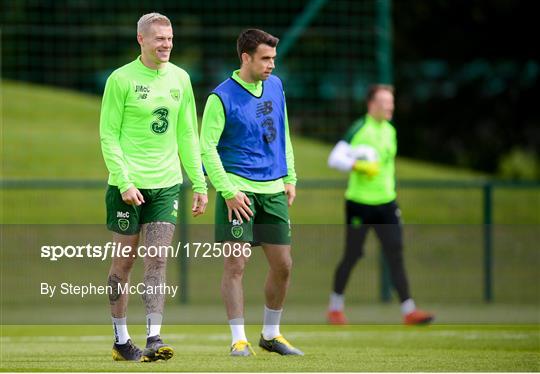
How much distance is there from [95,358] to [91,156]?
1144cm

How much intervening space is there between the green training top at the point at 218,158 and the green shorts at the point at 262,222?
63 millimetres

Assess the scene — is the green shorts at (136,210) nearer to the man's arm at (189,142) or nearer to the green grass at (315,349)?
the man's arm at (189,142)

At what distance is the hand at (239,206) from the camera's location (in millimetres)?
9469

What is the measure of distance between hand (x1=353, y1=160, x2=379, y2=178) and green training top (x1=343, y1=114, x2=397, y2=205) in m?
0.06

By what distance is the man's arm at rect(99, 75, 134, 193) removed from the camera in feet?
29.4

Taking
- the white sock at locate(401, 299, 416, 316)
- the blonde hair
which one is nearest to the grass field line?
the white sock at locate(401, 299, 416, 316)

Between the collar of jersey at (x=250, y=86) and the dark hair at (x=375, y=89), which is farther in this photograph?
the dark hair at (x=375, y=89)

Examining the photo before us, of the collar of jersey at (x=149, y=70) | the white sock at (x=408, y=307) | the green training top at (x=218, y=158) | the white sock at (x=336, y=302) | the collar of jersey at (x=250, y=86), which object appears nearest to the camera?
the collar of jersey at (x=149, y=70)

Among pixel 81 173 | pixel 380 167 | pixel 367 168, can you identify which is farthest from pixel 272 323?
pixel 81 173

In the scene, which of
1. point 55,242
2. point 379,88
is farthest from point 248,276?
point 379,88

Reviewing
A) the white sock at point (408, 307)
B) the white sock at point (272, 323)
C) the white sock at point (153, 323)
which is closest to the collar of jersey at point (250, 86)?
the white sock at point (272, 323)

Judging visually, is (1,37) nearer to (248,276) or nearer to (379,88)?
(248,276)

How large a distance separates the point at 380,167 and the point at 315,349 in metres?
3.48

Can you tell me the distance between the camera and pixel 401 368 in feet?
29.6
